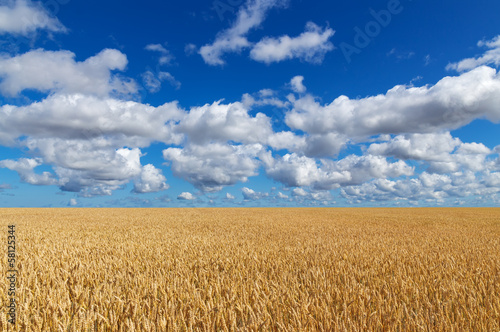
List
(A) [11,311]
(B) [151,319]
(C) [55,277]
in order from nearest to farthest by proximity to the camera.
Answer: (B) [151,319]
(A) [11,311]
(C) [55,277]

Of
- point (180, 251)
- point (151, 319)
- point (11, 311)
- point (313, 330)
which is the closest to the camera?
point (313, 330)

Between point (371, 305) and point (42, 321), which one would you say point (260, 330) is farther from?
point (42, 321)

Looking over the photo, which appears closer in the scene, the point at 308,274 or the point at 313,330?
the point at 313,330

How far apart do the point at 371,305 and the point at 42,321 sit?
3.59 meters

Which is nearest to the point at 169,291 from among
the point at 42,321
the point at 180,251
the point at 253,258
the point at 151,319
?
the point at 151,319

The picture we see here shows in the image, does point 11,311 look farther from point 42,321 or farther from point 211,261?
point 211,261

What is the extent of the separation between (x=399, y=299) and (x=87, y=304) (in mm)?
3844

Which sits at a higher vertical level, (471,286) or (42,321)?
(42,321)

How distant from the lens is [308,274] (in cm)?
469

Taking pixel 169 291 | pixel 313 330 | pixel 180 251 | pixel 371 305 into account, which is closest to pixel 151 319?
pixel 169 291

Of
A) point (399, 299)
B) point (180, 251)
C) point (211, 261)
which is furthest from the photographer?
point (180, 251)

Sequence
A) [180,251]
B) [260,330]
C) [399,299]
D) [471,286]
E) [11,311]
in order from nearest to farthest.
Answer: [260,330]
[11,311]
[399,299]
[471,286]
[180,251]

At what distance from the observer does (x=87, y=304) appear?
3543 millimetres

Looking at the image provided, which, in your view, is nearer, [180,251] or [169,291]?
[169,291]
